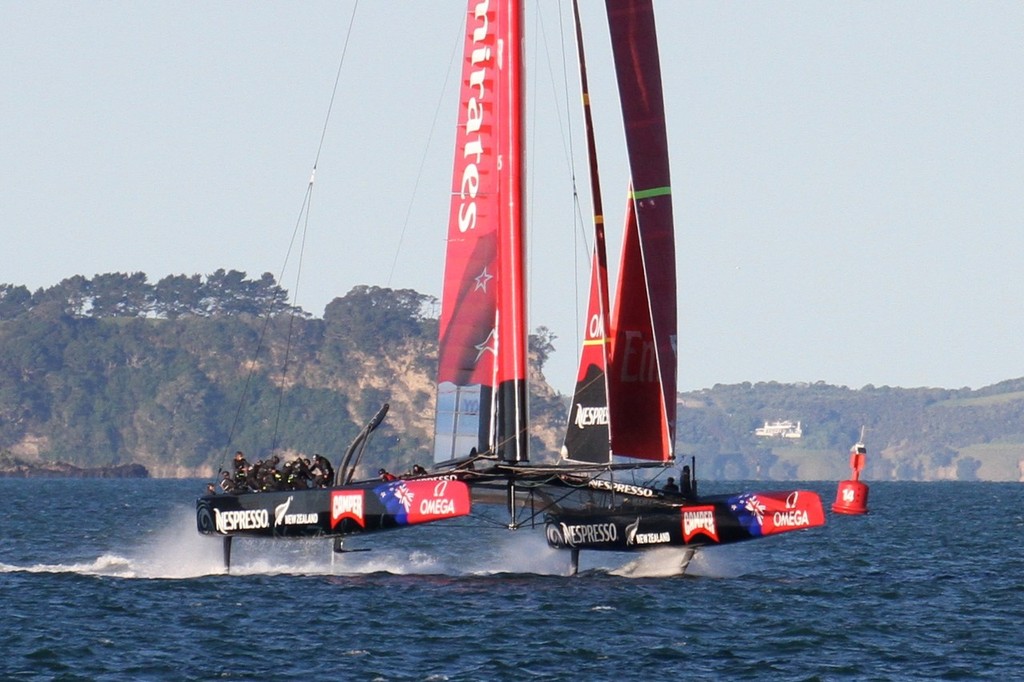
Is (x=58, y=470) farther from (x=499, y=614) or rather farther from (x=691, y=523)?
(x=499, y=614)

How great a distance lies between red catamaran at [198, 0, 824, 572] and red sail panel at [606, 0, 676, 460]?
0.06ft

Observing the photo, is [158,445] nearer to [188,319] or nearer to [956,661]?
[188,319]

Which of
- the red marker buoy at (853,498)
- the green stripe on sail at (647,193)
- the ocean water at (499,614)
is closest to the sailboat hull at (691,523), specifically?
the ocean water at (499,614)

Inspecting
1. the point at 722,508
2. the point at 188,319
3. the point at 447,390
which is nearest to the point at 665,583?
the point at 722,508

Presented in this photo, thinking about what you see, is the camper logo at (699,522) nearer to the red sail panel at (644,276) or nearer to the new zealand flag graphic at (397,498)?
the red sail panel at (644,276)

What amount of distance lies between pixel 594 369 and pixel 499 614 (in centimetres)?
390

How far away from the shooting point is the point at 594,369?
25.1m

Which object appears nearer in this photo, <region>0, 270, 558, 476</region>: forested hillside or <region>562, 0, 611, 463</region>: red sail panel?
<region>562, 0, 611, 463</region>: red sail panel

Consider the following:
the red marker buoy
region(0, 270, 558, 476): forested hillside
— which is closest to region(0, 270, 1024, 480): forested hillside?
region(0, 270, 558, 476): forested hillside

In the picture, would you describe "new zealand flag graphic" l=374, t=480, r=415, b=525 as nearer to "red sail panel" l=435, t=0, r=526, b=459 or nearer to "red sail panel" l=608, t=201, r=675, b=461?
"red sail panel" l=435, t=0, r=526, b=459

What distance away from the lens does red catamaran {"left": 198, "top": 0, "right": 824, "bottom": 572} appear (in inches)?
965

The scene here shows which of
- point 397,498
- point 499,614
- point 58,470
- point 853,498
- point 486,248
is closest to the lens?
point 499,614

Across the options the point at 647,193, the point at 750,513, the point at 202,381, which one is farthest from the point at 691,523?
the point at 202,381

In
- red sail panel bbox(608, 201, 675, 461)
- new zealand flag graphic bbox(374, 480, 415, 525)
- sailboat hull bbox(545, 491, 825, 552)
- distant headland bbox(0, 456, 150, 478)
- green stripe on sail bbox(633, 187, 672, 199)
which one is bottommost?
sailboat hull bbox(545, 491, 825, 552)
